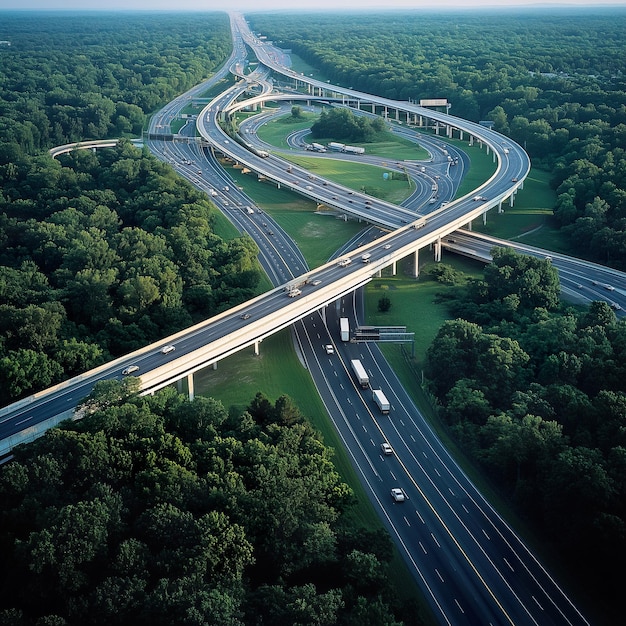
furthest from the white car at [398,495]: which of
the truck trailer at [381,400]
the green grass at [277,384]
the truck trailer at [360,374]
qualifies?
the truck trailer at [360,374]

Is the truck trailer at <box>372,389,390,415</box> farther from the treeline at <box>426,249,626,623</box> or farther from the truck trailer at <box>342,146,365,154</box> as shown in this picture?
the truck trailer at <box>342,146,365,154</box>

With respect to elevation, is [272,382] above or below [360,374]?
below


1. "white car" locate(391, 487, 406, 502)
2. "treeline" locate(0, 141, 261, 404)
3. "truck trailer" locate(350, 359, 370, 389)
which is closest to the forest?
"treeline" locate(0, 141, 261, 404)

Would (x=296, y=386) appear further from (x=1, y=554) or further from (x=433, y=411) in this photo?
(x=1, y=554)

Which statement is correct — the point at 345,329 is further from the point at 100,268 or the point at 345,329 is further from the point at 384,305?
the point at 100,268

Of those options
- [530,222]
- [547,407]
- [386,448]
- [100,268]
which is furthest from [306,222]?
[547,407]

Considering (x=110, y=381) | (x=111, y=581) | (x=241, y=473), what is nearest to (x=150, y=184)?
(x=110, y=381)
